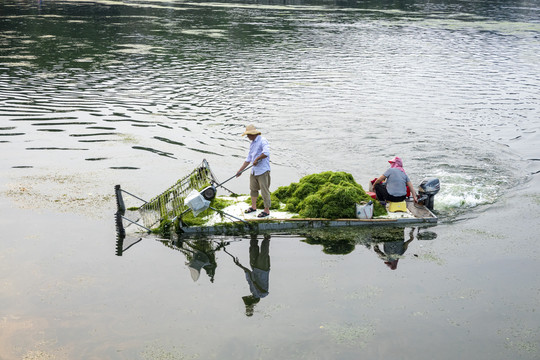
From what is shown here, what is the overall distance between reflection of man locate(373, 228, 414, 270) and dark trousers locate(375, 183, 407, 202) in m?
0.86

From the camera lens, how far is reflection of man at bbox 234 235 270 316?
10.6 metres

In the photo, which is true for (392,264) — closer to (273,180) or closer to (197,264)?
(197,264)

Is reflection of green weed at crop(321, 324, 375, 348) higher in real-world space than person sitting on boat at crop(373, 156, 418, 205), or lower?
lower

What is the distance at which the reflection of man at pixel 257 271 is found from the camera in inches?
418

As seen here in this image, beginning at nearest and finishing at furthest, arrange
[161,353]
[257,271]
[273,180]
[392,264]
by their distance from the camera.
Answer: [161,353]
[257,271]
[392,264]
[273,180]

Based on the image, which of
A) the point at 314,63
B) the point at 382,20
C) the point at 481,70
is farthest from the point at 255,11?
the point at 481,70

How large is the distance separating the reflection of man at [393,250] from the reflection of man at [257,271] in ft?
7.84

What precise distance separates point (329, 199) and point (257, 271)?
255 cm

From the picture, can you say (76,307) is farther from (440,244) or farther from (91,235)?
(440,244)

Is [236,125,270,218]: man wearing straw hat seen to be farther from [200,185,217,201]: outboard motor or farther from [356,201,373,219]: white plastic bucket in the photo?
[356,201,373,219]: white plastic bucket

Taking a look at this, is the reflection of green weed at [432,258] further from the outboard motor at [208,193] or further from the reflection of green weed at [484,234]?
the outboard motor at [208,193]

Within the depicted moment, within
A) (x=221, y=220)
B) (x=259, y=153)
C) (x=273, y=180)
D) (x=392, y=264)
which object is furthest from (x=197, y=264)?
(x=273, y=180)

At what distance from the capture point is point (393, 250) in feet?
40.6

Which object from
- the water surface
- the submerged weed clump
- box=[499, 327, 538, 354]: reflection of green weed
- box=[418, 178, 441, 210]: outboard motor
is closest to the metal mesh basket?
the water surface
